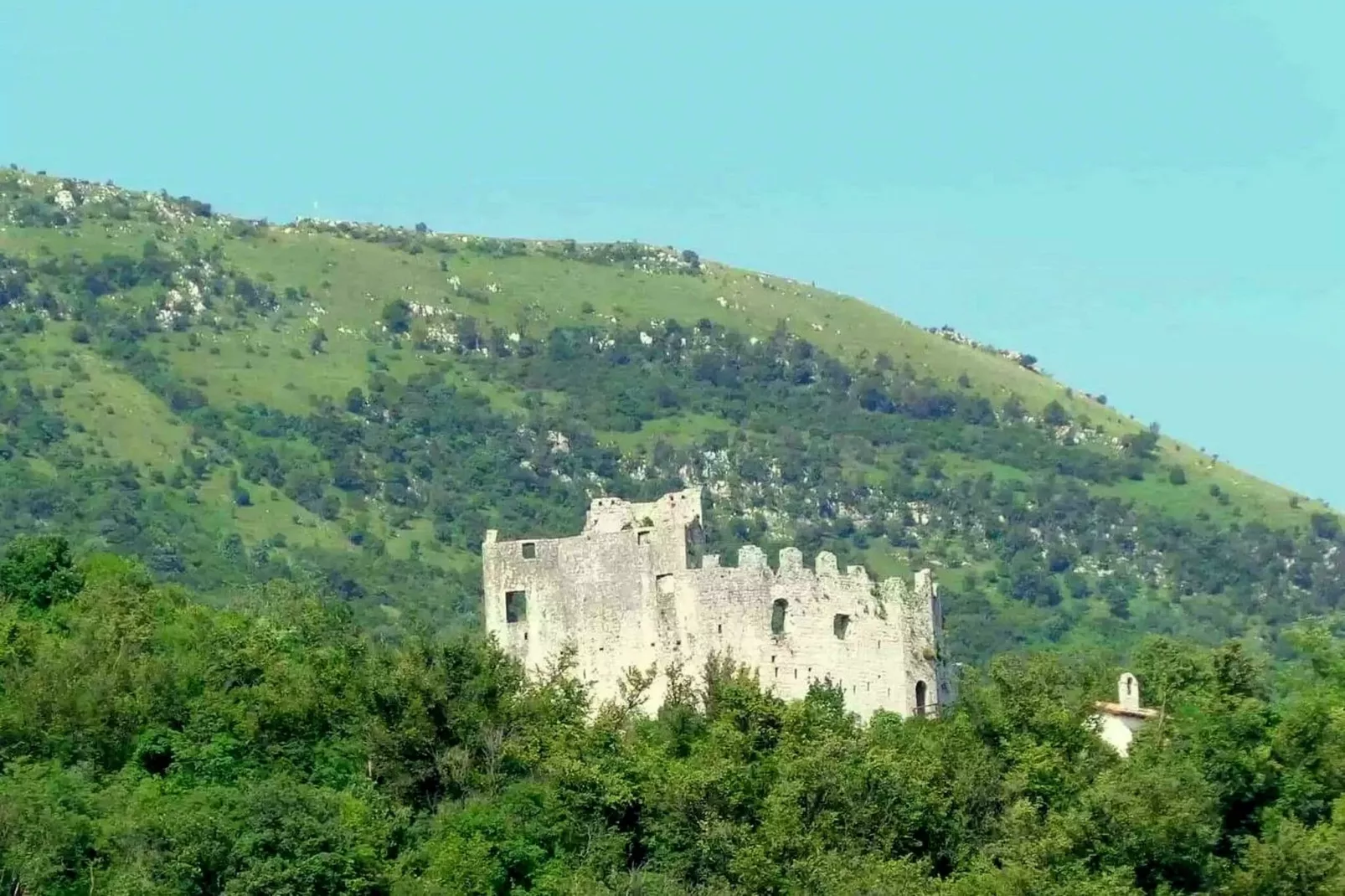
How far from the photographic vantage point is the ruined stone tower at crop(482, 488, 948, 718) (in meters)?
78.5

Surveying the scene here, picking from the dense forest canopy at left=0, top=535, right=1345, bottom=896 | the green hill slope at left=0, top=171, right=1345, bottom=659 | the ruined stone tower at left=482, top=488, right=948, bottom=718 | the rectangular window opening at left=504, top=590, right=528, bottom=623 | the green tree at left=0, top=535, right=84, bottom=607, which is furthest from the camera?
the green hill slope at left=0, top=171, right=1345, bottom=659

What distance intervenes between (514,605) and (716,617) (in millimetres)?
5622

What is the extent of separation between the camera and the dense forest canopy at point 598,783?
71312mm

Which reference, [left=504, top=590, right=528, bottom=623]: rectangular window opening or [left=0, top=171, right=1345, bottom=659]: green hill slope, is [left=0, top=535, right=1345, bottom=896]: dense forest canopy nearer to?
[left=504, top=590, right=528, bottom=623]: rectangular window opening

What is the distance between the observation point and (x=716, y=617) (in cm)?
7869

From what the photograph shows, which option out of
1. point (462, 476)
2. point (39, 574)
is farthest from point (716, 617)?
point (462, 476)

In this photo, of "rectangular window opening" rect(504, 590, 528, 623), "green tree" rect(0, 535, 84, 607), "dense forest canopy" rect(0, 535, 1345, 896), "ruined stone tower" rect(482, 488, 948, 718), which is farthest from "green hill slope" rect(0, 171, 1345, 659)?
"dense forest canopy" rect(0, 535, 1345, 896)

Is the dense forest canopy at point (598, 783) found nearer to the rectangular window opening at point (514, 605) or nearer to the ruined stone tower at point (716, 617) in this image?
the ruined stone tower at point (716, 617)

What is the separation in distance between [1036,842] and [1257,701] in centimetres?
861

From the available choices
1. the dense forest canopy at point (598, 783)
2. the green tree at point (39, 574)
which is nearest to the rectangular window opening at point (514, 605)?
the dense forest canopy at point (598, 783)

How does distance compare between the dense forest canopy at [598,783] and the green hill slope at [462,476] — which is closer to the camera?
the dense forest canopy at [598,783]

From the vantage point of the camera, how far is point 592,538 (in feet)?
265

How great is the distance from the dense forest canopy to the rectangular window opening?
4.76 ft

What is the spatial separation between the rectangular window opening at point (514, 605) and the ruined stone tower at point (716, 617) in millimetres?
440
